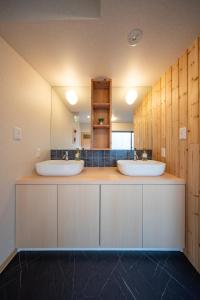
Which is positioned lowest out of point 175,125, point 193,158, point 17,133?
point 193,158

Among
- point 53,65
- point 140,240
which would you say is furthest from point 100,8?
point 140,240

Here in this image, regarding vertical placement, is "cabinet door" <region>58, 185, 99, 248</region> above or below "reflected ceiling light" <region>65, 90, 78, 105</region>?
below

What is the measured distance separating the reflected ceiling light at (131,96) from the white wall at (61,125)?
0.80 m

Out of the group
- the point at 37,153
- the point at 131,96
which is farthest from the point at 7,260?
the point at 131,96

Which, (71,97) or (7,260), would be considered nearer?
(7,260)

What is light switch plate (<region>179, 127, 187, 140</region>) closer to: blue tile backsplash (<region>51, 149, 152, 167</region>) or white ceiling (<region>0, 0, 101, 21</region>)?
blue tile backsplash (<region>51, 149, 152, 167</region>)

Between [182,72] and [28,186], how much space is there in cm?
187

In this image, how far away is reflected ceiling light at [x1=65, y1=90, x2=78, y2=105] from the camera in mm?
2092

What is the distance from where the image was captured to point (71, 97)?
2.10 m

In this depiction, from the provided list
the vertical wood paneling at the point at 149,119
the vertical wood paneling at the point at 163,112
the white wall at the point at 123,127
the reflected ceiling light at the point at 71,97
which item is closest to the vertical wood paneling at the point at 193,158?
the vertical wood paneling at the point at 163,112

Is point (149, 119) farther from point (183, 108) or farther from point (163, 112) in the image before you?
point (183, 108)

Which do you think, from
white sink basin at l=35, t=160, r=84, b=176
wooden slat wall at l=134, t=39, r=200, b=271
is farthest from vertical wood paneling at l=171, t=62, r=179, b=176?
white sink basin at l=35, t=160, r=84, b=176

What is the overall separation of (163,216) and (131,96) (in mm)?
1558

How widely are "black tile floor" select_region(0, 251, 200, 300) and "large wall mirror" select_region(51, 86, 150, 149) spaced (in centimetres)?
128
